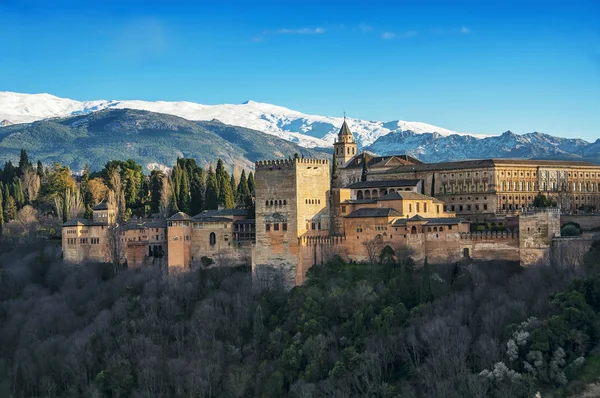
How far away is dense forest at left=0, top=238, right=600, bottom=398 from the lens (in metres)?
40.8

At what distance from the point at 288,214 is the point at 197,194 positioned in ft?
66.0

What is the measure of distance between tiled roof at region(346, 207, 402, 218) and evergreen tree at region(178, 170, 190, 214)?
21449 mm

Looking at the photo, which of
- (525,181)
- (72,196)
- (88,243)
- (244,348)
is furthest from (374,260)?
(72,196)

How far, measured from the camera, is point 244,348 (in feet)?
161

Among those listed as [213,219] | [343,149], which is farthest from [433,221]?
[343,149]

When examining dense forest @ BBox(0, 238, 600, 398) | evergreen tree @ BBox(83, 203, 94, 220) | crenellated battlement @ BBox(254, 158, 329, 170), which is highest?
crenellated battlement @ BBox(254, 158, 329, 170)

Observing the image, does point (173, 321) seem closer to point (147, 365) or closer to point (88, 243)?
point (147, 365)

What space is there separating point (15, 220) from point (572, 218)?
148ft

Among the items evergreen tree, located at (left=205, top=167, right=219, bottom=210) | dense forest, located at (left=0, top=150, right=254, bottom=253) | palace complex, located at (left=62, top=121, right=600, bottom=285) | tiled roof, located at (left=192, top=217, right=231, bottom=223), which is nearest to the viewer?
palace complex, located at (left=62, top=121, right=600, bottom=285)

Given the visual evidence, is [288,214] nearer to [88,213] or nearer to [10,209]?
[88,213]

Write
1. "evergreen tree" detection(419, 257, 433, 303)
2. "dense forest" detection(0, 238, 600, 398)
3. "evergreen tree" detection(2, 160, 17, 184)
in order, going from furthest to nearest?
1. "evergreen tree" detection(2, 160, 17, 184)
2. "evergreen tree" detection(419, 257, 433, 303)
3. "dense forest" detection(0, 238, 600, 398)

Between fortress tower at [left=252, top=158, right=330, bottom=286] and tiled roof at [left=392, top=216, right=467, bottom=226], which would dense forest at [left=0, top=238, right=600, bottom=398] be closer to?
fortress tower at [left=252, top=158, right=330, bottom=286]

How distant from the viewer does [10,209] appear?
260 feet

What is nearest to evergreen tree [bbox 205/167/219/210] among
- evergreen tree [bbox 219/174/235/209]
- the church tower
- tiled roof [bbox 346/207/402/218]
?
evergreen tree [bbox 219/174/235/209]
